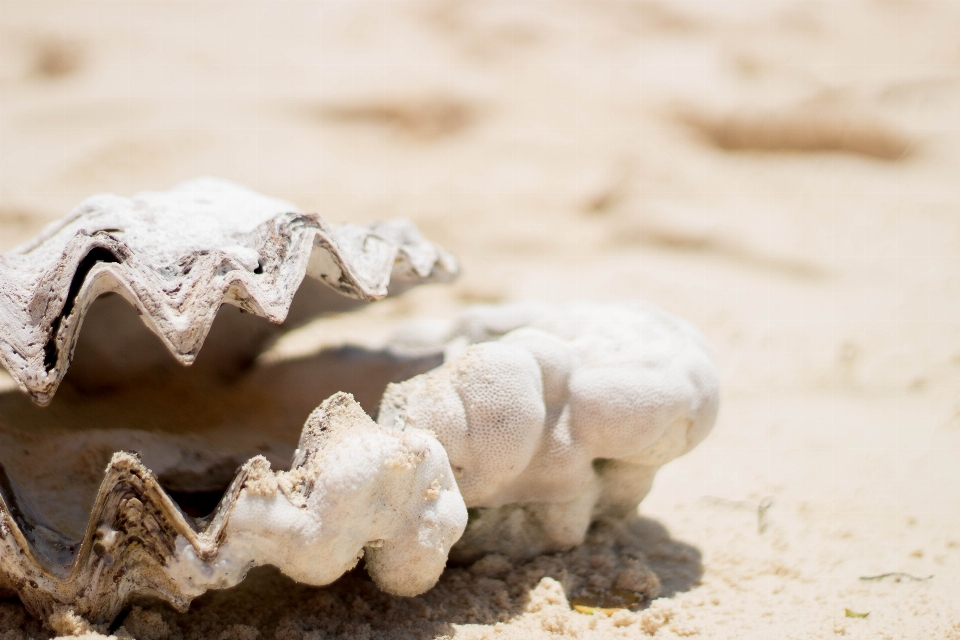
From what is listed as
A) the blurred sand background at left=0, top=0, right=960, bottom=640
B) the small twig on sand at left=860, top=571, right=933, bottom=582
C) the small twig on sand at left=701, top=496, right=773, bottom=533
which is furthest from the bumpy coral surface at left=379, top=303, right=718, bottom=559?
the small twig on sand at left=860, top=571, right=933, bottom=582

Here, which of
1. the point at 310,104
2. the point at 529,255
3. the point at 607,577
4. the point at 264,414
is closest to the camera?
the point at 607,577

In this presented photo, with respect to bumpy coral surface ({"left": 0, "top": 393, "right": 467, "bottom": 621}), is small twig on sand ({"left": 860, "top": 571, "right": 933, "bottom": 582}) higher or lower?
lower

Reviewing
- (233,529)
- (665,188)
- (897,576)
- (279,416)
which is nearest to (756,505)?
(897,576)

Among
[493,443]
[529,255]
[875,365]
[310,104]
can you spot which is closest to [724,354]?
[875,365]

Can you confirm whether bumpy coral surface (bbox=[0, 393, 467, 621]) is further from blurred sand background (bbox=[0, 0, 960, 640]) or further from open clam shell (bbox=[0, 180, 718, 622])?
blurred sand background (bbox=[0, 0, 960, 640])

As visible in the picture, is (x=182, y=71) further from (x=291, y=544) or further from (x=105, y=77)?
(x=291, y=544)

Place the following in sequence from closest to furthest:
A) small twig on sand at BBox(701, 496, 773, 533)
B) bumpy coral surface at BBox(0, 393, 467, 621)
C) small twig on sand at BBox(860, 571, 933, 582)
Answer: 1. bumpy coral surface at BBox(0, 393, 467, 621)
2. small twig on sand at BBox(860, 571, 933, 582)
3. small twig on sand at BBox(701, 496, 773, 533)

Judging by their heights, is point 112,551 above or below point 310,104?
above

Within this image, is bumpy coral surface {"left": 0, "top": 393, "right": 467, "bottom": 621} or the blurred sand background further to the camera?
the blurred sand background

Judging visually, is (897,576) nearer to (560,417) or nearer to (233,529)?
(560,417)
